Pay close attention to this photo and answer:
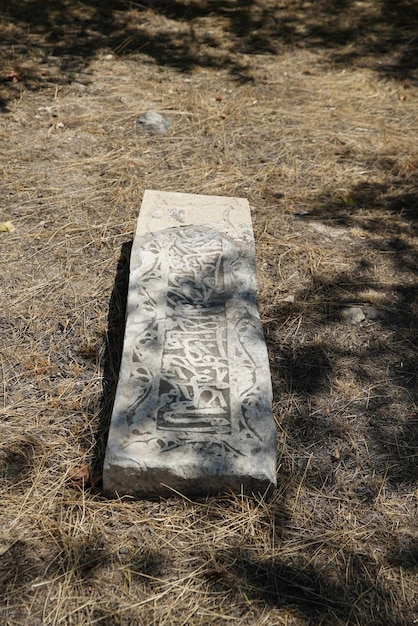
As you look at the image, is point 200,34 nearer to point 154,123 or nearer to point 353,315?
point 154,123

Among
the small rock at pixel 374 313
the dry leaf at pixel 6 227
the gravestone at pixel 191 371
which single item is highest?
the gravestone at pixel 191 371

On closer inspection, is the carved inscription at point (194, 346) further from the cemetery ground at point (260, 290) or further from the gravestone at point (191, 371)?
the cemetery ground at point (260, 290)

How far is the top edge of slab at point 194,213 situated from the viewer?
313 centimetres

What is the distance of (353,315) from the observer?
3.04 metres

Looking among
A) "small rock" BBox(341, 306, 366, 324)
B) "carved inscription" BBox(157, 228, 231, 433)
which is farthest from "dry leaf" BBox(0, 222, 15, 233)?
"small rock" BBox(341, 306, 366, 324)

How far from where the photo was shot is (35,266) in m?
3.19

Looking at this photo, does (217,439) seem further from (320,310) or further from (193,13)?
(193,13)

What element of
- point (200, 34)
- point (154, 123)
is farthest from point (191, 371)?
point (200, 34)

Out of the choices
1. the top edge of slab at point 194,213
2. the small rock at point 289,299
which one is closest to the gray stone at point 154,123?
the top edge of slab at point 194,213

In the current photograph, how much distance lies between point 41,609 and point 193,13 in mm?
5363

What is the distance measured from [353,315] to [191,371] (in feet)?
3.15

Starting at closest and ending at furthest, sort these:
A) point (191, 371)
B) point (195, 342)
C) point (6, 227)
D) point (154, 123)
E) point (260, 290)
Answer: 1. point (191, 371)
2. point (195, 342)
3. point (260, 290)
4. point (6, 227)
5. point (154, 123)

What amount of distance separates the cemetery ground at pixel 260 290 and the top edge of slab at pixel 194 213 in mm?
253

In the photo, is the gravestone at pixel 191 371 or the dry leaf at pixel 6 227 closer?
the gravestone at pixel 191 371
